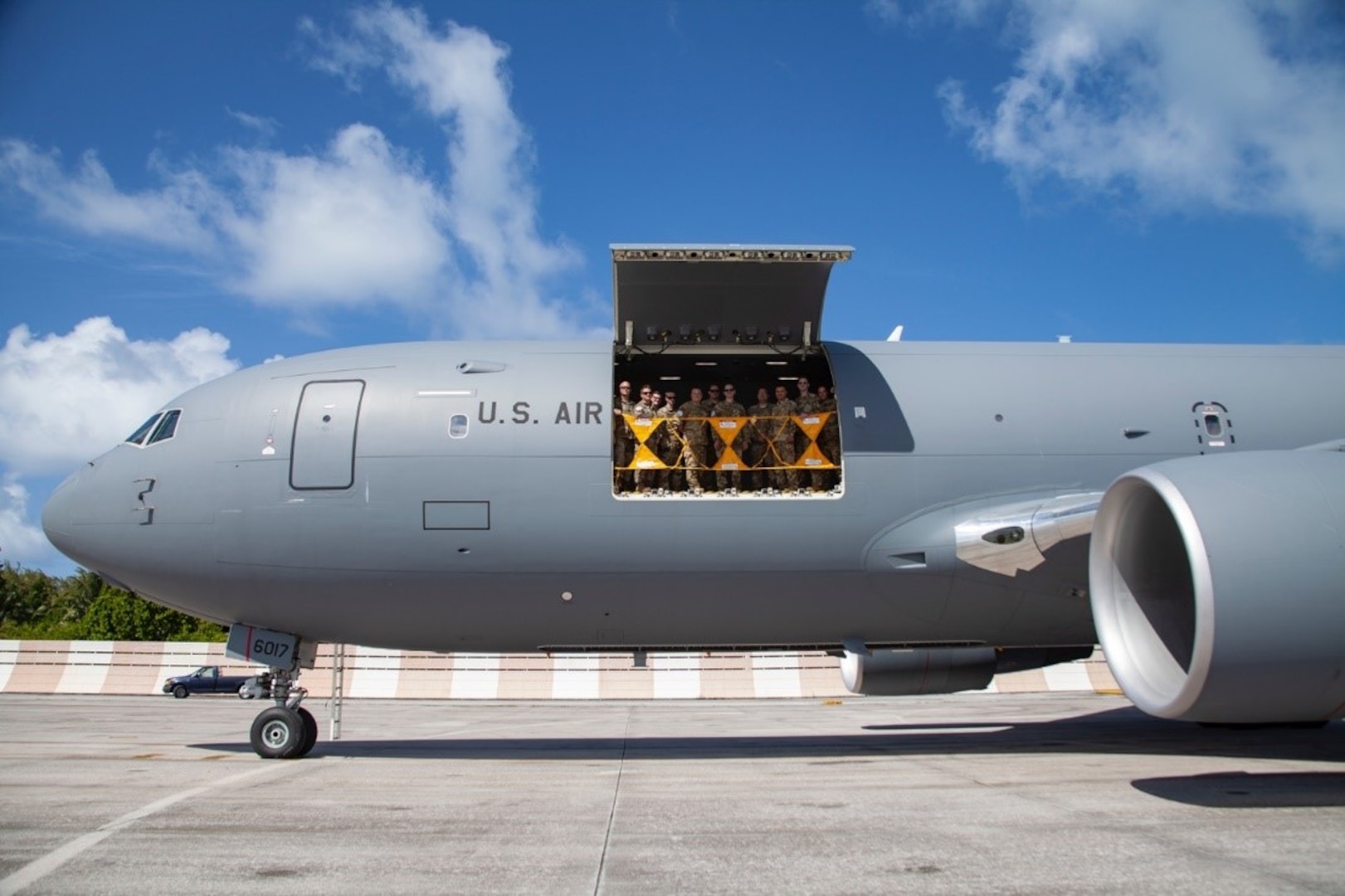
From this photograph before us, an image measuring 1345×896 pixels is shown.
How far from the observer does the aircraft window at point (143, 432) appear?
11.6 meters

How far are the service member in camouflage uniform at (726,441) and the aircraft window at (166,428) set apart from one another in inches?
243

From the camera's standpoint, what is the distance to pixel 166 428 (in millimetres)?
11562

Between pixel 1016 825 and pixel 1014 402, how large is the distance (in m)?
5.87

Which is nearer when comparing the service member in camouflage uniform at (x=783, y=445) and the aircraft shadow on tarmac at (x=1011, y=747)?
the aircraft shadow on tarmac at (x=1011, y=747)

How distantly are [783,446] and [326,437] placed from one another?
5.07 m

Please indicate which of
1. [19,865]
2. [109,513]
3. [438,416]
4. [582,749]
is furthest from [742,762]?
[109,513]

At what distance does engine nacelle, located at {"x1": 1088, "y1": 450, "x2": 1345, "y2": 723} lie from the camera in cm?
705

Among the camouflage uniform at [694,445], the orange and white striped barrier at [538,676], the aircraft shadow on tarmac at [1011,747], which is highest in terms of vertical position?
the camouflage uniform at [694,445]

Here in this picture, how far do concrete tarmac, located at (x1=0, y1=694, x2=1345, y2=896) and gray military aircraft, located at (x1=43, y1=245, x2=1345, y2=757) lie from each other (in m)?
1.52

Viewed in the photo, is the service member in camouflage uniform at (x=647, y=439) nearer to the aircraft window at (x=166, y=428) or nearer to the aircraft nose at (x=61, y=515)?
the aircraft window at (x=166, y=428)

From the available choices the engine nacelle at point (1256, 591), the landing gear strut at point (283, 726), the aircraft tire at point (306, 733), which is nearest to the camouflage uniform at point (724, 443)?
the engine nacelle at point (1256, 591)

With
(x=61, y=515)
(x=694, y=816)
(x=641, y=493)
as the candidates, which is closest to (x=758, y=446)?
(x=641, y=493)

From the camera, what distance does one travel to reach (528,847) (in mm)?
6426

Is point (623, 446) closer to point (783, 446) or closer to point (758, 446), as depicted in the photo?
point (758, 446)
